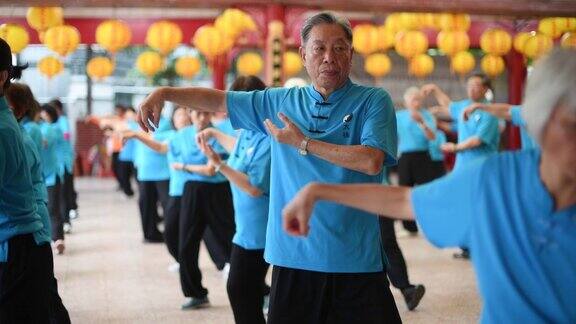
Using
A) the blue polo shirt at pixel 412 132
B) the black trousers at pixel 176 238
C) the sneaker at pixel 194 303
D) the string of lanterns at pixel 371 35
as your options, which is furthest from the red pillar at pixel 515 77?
the sneaker at pixel 194 303

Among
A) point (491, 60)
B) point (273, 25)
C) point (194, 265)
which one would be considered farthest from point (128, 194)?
point (194, 265)

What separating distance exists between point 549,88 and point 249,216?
2820 mm

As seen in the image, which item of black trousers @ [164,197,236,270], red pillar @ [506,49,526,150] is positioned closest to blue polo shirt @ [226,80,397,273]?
black trousers @ [164,197,236,270]

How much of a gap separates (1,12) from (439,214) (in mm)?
12301

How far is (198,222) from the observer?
571 centimetres

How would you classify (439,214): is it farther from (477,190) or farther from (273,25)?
(273,25)

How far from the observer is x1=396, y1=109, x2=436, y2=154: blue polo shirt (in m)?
9.16

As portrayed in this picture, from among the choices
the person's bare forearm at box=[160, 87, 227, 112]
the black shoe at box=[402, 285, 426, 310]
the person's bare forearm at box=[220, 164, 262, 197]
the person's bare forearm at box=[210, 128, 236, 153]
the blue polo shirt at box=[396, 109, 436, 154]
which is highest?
the person's bare forearm at box=[160, 87, 227, 112]

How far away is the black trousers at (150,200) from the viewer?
8398mm

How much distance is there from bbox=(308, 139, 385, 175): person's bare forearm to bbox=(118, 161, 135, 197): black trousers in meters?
11.3

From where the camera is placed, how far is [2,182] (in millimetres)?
2814

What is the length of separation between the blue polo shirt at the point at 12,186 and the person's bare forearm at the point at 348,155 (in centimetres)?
98

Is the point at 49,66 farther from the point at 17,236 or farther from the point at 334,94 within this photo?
the point at 334,94

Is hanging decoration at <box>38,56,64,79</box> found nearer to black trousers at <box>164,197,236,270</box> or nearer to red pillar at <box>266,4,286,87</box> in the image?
red pillar at <box>266,4,286,87</box>
